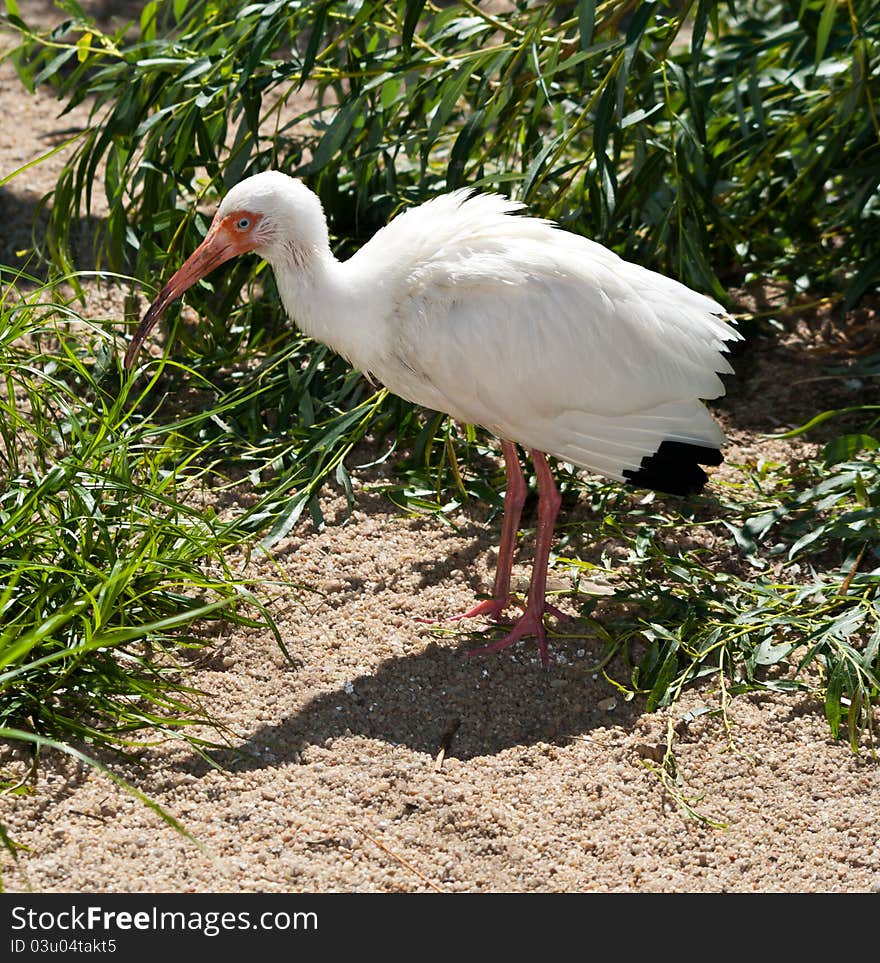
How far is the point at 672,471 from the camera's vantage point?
4.25 metres

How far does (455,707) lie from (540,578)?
0.56 metres

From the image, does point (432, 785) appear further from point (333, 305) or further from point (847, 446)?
point (847, 446)

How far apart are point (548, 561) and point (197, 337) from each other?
1.94 m

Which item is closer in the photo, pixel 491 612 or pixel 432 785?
pixel 432 785

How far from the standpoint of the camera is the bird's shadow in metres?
3.86

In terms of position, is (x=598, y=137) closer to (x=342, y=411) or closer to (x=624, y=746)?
(x=342, y=411)

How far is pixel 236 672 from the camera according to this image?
4.10 m

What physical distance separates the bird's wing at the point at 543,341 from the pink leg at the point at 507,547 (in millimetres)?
302

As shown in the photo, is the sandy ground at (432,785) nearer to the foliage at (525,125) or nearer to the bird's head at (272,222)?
the bird's head at (272,222)

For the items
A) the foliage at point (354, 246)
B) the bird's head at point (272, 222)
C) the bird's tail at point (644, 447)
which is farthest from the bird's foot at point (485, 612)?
the bird's head at point (272, 222)

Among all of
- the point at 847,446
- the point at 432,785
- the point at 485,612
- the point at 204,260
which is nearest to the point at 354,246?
the point at 204,260

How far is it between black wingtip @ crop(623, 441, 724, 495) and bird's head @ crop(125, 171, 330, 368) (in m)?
1.23

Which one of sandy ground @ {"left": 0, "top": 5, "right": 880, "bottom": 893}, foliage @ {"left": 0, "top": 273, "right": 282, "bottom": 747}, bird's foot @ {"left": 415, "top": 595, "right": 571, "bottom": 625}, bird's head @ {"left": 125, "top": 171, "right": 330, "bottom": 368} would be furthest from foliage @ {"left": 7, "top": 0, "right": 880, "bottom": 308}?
sandy ground @ {"left": 0, "top": 5, "right": 880, "bottom": 893}

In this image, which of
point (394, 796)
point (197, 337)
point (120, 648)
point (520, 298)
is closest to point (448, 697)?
point (394, 796)
